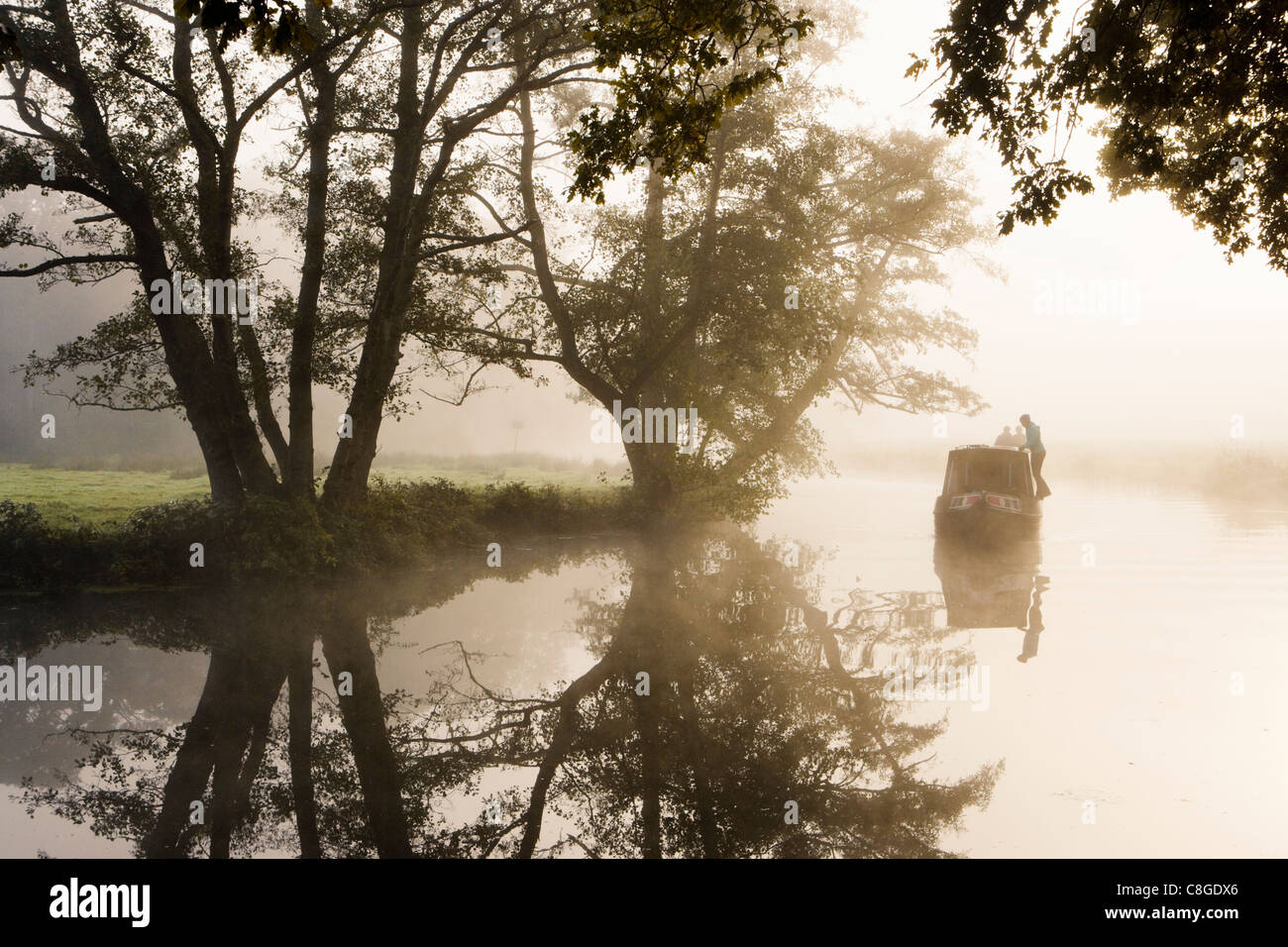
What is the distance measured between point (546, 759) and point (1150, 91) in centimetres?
1200

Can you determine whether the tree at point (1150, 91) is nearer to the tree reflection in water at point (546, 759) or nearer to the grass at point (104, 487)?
the tree reflection in water at point (546, 759)

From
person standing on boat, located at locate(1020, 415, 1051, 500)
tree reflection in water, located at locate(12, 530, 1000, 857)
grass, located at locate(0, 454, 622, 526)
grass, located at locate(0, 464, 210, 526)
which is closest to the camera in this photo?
tree reflection in water, located at locate(12, 530, 1000, 857)

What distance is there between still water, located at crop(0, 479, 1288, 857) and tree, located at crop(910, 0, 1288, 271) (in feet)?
17.5

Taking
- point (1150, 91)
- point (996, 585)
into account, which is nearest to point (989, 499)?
point (996, 585)

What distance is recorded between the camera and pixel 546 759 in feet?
22.5

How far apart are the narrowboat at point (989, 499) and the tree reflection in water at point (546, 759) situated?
9188 mm

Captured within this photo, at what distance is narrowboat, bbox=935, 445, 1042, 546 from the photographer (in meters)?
19.7

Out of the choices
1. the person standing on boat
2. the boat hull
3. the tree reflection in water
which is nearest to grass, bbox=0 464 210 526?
the tree reflection in water

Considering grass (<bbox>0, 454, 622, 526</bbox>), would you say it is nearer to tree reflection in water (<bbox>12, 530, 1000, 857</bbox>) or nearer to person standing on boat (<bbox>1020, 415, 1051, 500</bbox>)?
tree reflection in water (<bbox>12, 530, 1000, 857</bbox>)

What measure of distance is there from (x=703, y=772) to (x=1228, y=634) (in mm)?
7882

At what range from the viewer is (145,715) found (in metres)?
7.97

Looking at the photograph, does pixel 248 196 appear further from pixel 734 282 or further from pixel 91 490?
pixel 91 490
